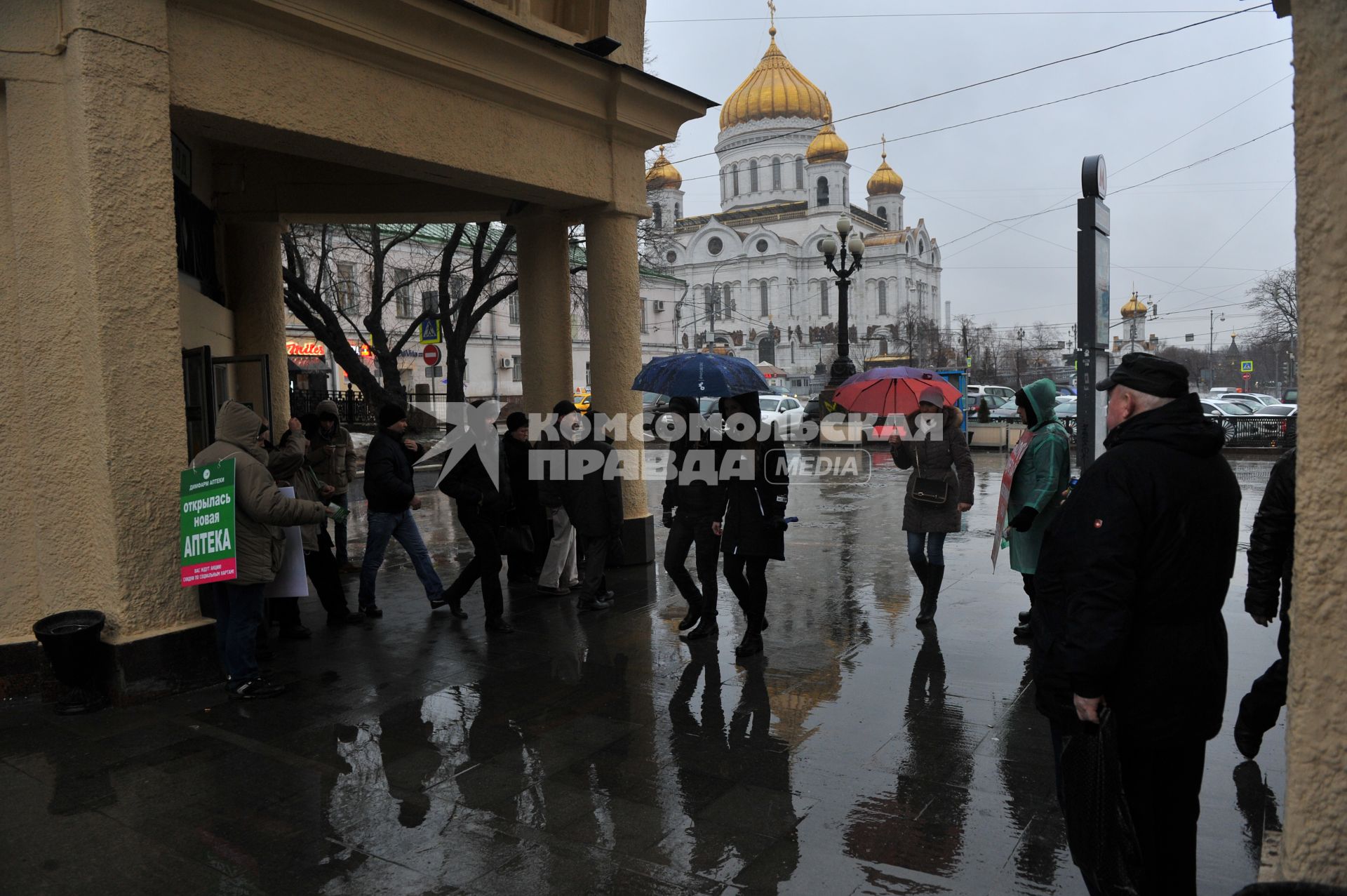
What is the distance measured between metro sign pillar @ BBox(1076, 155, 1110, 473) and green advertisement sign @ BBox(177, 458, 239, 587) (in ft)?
16.8

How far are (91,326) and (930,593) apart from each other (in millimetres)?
5950

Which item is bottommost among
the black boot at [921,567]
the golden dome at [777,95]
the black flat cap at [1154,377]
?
the black boot at [921,567]

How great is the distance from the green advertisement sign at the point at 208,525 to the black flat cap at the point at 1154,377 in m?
4.74

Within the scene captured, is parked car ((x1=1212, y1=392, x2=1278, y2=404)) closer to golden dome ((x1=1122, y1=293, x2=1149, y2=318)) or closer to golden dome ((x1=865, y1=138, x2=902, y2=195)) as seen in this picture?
golden dome ((x1=1122, y1=293, x2=1149, y2=318))

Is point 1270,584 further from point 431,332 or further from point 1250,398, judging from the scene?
point 1250,398

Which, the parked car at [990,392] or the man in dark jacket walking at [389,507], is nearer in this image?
the man in dark jacket walking at [389,507]

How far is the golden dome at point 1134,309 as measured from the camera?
65.0m

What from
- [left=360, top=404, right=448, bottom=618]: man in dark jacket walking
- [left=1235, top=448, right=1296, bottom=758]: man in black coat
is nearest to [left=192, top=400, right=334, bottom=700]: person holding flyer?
[left=360, top=404, right=448, bottom=618]: man in dark jacket walking

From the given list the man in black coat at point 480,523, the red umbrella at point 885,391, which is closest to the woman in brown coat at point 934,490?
the red umbrella at point 885,391

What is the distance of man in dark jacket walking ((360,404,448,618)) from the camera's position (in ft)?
25.4

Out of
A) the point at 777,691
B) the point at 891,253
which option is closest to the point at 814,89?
the point at 891,253

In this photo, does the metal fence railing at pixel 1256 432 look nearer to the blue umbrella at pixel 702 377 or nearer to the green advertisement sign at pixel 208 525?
the blue umbrella at pixel 702 377

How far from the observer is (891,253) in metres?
89.9

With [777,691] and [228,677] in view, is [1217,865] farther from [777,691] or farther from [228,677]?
[228,677]
